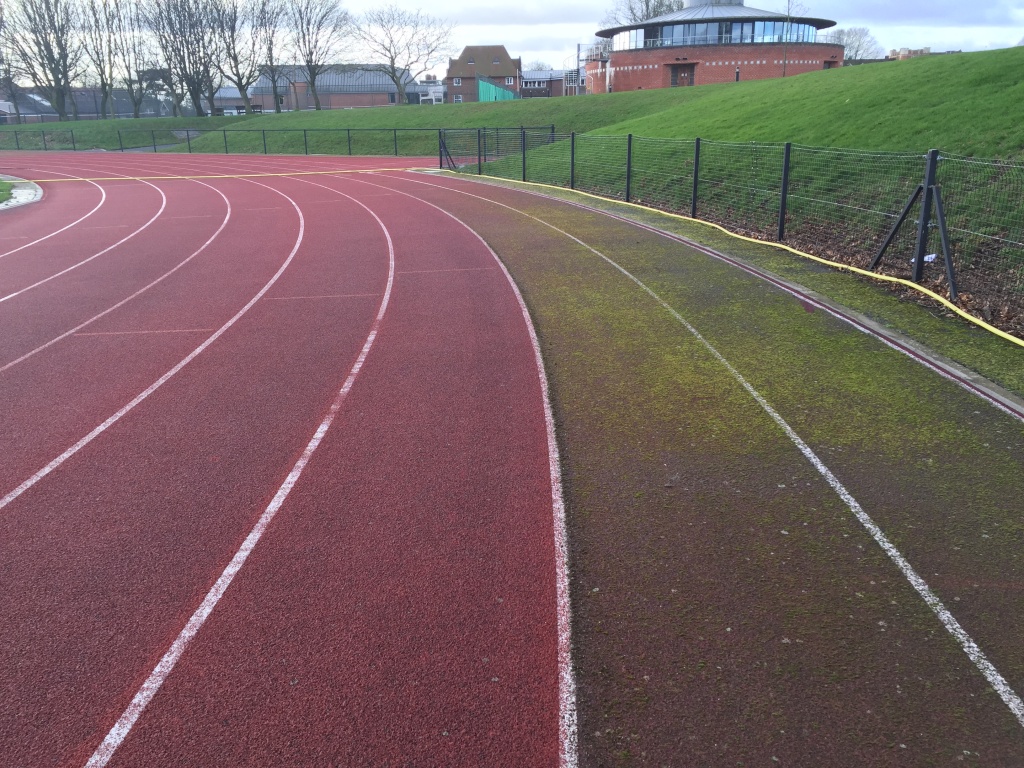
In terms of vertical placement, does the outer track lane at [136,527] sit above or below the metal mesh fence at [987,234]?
below

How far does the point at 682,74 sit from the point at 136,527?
2378 inches

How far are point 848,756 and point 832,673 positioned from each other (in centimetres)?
49

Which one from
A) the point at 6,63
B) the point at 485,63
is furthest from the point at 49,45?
the point at 485,63

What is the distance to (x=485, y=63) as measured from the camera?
102000 mm

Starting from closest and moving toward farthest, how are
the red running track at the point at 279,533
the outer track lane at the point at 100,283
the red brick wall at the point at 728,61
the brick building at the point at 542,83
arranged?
the red running track at the point at 279,533 < the outer track lane at the point at 100,283 < the red brick wall at the point at 728,61 < the brick building at the point at 542,83

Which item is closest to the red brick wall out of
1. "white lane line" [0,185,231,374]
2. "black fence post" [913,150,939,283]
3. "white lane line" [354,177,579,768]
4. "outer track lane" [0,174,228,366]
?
"outer track lane" [0,174,228,366]

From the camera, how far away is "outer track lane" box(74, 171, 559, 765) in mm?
3229

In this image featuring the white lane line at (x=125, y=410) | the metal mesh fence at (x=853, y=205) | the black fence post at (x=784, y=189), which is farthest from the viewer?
the black fence post at (x=784, y=189)

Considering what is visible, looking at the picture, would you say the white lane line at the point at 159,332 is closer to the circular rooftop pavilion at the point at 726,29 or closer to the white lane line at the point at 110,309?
the white lane line at the point at 110,309

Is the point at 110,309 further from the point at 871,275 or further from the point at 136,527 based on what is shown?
the point at 871,275

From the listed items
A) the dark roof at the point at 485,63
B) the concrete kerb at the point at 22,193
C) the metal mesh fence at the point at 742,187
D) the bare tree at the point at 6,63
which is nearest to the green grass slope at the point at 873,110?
the metal mesh fence at the point at 742,187

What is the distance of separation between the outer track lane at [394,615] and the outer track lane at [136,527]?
0.94 feet

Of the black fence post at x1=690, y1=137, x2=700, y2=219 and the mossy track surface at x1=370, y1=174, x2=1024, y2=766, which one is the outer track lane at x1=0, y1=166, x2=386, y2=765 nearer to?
the mossy track surface at x1=370, y1=174, x2=1024, y2=766

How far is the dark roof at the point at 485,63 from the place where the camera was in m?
101
